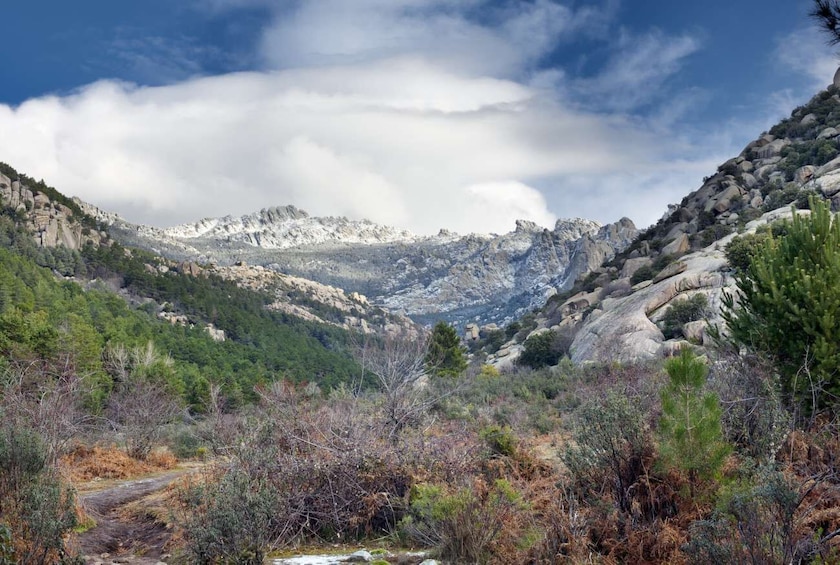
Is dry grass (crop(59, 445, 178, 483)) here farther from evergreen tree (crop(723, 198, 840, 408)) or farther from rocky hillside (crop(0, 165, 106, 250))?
rocky hillside (crop(0, 165, 106, 250))

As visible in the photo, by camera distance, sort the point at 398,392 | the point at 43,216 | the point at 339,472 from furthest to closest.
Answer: the point at 43,216, the point at 398,392, the point at 339,472

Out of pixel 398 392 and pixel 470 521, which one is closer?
pixel 470 521

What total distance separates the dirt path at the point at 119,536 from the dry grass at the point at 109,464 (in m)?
3.38

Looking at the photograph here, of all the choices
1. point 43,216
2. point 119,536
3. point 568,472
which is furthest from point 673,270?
point 43,216

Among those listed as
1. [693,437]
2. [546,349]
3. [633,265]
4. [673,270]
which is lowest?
[693,437]

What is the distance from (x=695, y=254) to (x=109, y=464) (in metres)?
30.8

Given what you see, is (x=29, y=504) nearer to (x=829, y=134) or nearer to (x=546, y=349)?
(x=546, y=349)

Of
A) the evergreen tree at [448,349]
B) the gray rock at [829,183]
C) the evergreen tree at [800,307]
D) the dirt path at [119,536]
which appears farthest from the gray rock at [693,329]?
the dirt path at [119,536]

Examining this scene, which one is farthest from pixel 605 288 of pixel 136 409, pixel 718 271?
pixel 136 409

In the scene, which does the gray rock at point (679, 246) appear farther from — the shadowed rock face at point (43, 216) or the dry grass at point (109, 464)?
the shadowed rock face at point (43, 216)

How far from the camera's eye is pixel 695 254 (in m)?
34.6

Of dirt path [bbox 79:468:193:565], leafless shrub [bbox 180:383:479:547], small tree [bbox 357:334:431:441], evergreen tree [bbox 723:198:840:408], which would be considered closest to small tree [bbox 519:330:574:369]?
small tree [bbox 357:334:431:441]

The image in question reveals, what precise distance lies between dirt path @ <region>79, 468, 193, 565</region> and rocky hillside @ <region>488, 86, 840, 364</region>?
1691 cm

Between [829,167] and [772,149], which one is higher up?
[772,149]
